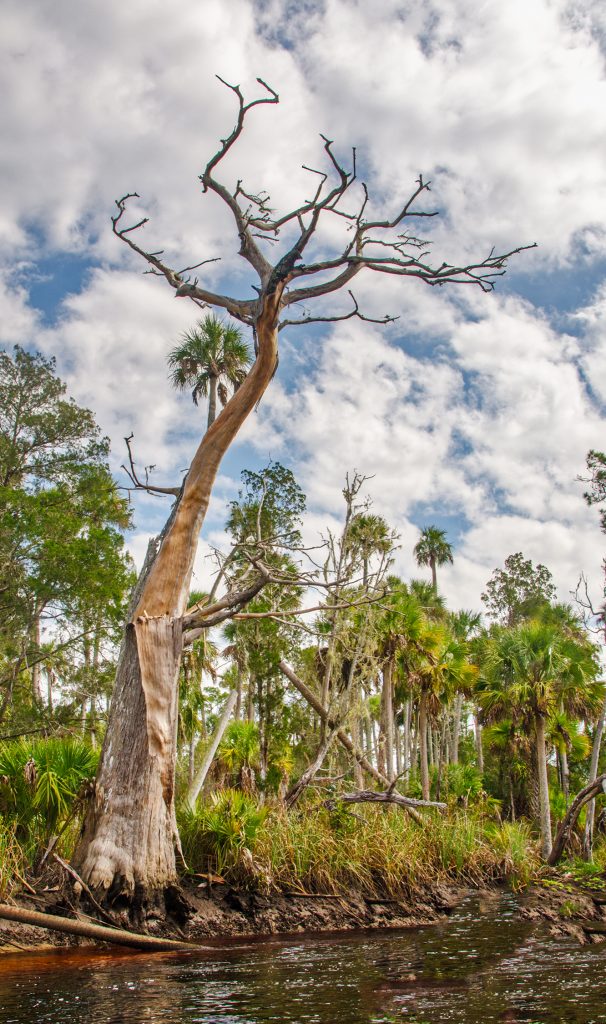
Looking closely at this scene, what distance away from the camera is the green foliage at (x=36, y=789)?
9.97 meters

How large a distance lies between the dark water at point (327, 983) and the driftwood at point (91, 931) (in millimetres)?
227

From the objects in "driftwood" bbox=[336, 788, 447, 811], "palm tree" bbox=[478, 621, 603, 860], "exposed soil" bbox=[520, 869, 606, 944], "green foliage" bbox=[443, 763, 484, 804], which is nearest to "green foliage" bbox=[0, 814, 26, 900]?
"driftwood" bbox=[336, 788, 447, 811]

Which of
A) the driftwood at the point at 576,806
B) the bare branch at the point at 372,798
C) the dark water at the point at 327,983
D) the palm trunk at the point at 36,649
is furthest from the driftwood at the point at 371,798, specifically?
the palm trunk at the point at 36,649

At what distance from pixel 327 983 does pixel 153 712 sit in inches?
186

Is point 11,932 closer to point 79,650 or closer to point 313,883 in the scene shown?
point 313,883

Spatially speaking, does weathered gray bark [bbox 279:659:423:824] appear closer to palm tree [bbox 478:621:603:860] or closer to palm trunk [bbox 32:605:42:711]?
palm trunk [bbox 32:605:42:711]

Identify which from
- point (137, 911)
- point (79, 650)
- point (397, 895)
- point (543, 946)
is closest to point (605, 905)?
point (397, 895)

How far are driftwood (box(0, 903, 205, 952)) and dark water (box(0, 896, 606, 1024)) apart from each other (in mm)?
227

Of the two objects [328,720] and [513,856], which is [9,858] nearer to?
[328,720]

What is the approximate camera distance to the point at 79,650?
71.8ft

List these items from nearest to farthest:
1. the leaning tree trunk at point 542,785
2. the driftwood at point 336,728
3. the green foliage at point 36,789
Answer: the green foliage at point 36,789
the driftwood at point 336,728
the leaning tree trunk at point 542,785

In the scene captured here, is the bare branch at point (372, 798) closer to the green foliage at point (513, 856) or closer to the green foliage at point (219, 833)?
the green foliage at point (219, 833)

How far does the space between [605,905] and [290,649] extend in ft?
33.9

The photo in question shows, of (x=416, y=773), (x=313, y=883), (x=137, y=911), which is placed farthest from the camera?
(x=416, y=773)
